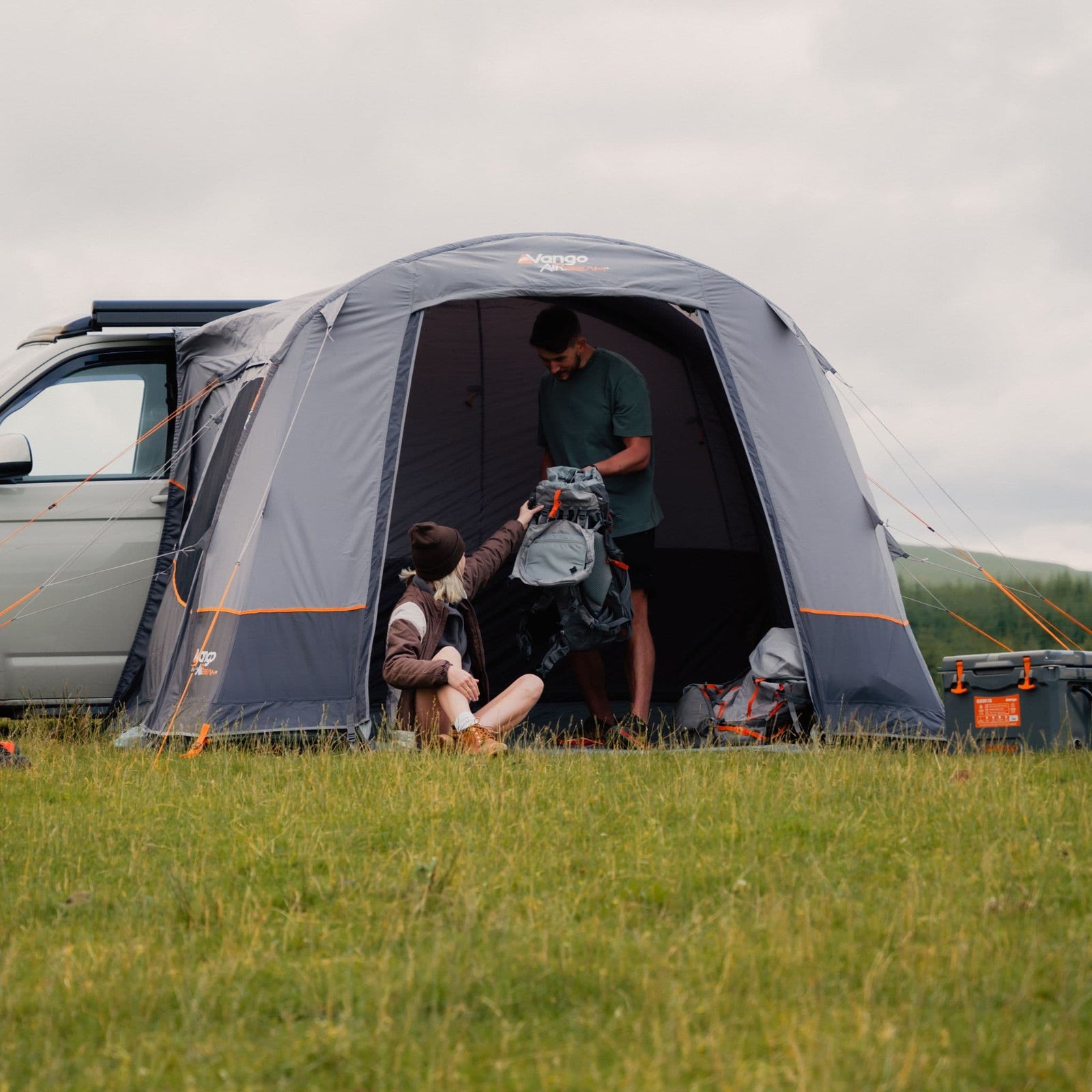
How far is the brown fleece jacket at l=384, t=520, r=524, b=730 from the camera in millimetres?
6016

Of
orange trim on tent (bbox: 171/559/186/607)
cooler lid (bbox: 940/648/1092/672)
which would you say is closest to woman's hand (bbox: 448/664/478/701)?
orange trim on tent (bbox: 171/559/186/607)

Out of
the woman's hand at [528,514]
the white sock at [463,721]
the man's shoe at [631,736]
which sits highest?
the woman's hand at [528,514]

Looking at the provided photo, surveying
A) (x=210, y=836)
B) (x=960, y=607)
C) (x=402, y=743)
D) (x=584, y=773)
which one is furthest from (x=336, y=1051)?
(x=960, y=607)

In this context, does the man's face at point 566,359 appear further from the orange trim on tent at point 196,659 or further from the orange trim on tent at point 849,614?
the orange trim on tent at point 196,659

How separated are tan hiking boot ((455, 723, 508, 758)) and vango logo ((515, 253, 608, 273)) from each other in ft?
7.36

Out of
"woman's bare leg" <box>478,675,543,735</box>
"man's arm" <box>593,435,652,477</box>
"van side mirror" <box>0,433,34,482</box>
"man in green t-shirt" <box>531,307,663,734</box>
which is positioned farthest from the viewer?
"man in green t-shirt" <box>531,307,663,734</box>

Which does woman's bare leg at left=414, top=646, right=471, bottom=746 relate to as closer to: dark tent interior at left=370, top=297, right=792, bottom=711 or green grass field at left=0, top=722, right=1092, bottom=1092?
green grass field at left=0, top=722, right=1092, bottom=1092

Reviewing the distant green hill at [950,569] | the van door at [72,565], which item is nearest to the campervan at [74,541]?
the van door at [72,565]

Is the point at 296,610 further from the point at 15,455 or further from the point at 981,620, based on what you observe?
the point at 981,620

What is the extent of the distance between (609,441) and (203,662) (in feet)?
7.81

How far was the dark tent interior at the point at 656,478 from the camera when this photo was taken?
8383 millimetres

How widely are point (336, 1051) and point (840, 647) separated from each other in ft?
14.7

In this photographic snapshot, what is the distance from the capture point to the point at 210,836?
4309 millimetres

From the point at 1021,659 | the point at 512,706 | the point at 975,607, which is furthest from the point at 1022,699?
the point at 512,706
